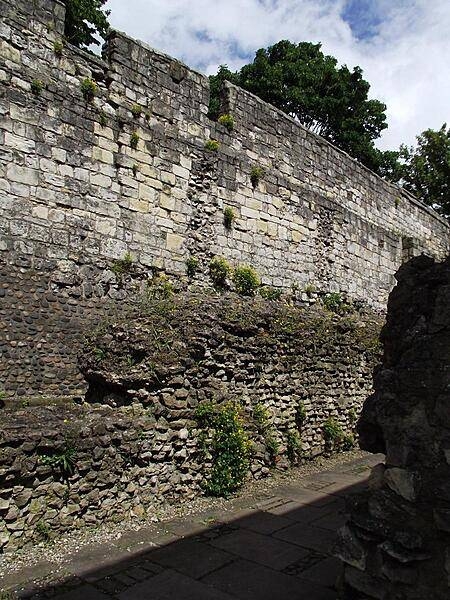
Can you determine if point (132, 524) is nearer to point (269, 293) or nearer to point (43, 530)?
point (43, 530)

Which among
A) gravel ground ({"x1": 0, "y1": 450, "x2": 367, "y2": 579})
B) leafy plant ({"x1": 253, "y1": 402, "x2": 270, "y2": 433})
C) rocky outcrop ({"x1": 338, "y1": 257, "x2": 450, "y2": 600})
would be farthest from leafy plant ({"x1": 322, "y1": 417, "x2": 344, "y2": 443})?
rocky outcrop ({"x1": 338, "y1": 257, "x2": 450, "y2": 600})

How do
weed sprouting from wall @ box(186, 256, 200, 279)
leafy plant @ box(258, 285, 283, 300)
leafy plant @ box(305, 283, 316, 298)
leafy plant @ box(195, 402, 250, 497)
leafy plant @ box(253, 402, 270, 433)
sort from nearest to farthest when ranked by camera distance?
leafy plant @ box(195, 402, 250, 497)
leafy plant @ box(253, 402, 270, 433)
weed sprouting from wall @ box(186, 256, 200, 279)
leafy plant @ box(258, 285, 283, 300)
leafy plant @ box(305, 283, 316, 298)

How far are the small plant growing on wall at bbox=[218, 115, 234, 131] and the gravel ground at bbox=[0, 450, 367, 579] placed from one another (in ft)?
22.2

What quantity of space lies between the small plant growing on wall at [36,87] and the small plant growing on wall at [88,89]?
0.75 metres

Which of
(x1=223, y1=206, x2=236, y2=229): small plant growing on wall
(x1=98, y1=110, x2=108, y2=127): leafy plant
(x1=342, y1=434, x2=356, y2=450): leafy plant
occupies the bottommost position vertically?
(x1=342, y1=434, x2=356, y2=450): leafy plant

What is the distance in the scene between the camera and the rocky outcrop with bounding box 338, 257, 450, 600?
296cm

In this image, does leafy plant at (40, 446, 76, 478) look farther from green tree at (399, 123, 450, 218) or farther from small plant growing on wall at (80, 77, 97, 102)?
green tree at (399, 123, 450, 218)

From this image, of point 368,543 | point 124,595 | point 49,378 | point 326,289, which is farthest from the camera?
point 326,289

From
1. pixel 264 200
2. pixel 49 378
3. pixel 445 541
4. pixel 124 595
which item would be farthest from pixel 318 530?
pixel 264 200

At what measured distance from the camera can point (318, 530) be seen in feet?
17.7

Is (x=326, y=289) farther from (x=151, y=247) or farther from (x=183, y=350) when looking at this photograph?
(x=183, y=350)

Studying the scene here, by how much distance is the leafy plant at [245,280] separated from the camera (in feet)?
34.8

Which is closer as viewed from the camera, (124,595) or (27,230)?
(124,595)

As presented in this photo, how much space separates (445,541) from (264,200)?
932cm
